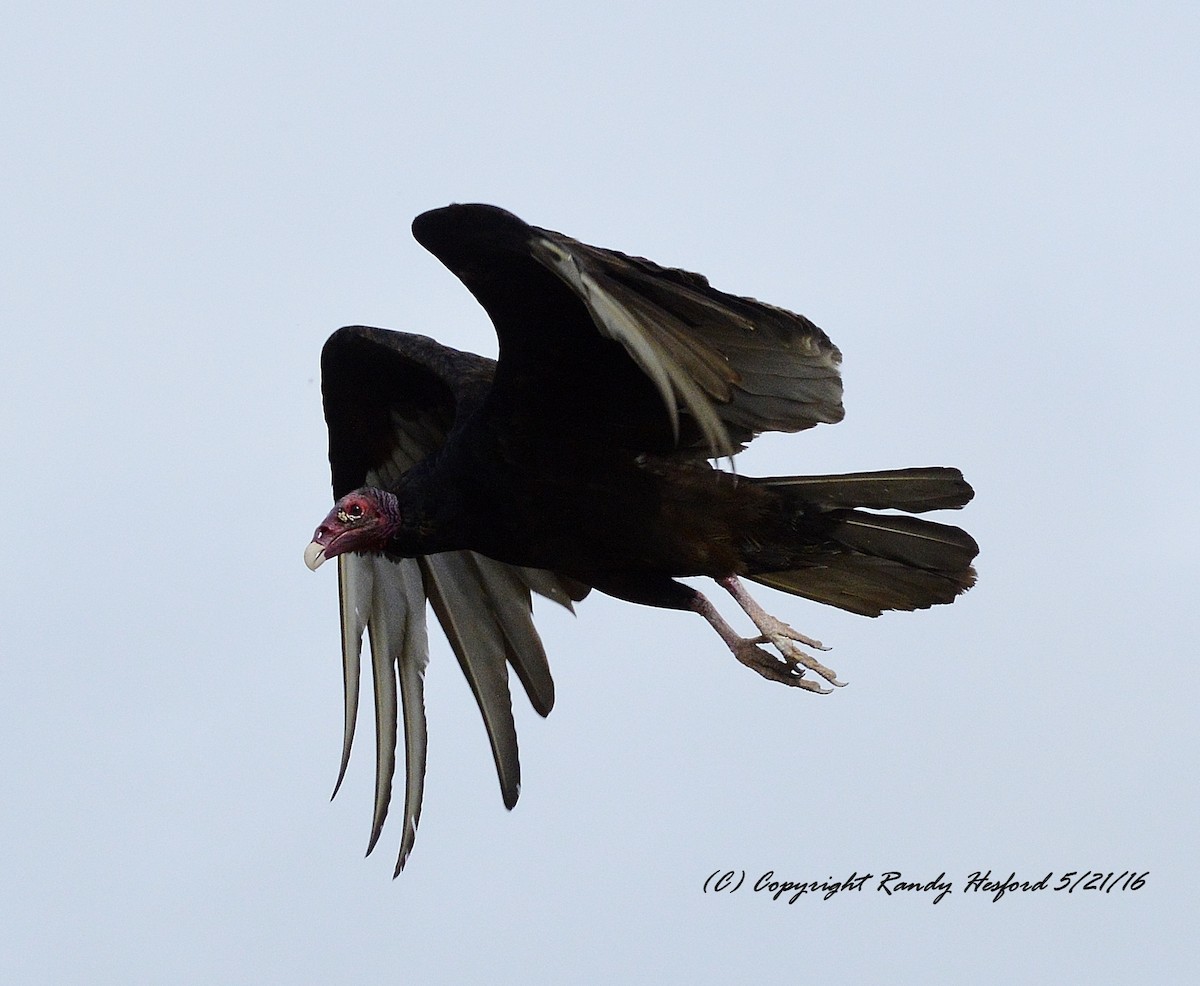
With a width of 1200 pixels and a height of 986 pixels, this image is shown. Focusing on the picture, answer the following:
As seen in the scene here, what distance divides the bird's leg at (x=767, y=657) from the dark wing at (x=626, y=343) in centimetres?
63

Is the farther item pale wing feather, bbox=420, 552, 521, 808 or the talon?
pale wing feather, bbox=420, 552, 521, 808

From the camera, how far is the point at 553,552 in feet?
18.6

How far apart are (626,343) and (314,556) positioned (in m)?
2.08

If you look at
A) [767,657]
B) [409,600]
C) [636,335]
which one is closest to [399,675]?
[409,600]

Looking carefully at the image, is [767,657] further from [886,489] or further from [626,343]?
[626,343]

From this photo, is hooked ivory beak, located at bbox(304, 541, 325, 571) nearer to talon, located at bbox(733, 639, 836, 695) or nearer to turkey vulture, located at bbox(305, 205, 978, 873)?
turkey vulture, located at bbox(305, 205, 978, 873)

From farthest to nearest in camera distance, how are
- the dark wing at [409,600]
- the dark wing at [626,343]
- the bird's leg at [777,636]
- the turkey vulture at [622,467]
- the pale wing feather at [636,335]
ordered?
the dark wing at [409,600]
the bird's leg at [777,636]
the turkey vulture at [622,467]
the dark wing at [626,343]
the pale wing feather at [636,335]

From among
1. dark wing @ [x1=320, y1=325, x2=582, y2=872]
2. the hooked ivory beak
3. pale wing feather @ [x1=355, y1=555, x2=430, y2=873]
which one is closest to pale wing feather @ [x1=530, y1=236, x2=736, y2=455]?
the hooked ivory beak

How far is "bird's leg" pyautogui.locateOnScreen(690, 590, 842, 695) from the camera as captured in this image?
571 centimetres

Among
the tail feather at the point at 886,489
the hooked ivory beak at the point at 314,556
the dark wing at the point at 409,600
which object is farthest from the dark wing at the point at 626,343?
the dark wing at the point at 409,600

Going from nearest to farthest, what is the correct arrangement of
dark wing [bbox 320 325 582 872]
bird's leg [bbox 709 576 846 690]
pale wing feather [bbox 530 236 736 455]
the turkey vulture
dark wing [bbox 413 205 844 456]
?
1. pale wing feather [bbox 530 236 736 455]
2. dark wing [bbox 413 205 844 456]
3. the turkey vulture
4. bird's leg [bbox 709 576 846 690]
5. dark wing [bbox 320 325 582 872]

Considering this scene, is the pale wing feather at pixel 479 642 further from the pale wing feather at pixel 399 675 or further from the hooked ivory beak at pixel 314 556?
the hooked ivory beak at pixel 314 556

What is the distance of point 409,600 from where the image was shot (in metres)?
6.95

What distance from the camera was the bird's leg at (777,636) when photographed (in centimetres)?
569
